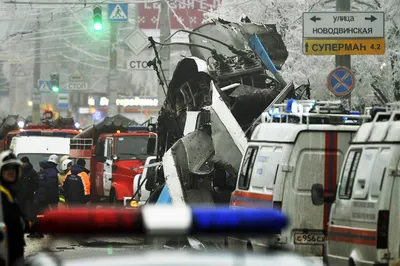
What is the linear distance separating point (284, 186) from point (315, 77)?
84.7 ft

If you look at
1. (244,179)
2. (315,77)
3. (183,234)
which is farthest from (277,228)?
(315,77)

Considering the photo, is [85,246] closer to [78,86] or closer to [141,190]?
[141,190]

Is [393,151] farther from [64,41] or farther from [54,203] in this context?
[64,41]

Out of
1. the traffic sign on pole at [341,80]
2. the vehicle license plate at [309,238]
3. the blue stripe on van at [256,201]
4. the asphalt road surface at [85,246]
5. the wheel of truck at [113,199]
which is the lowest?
the asphalt road surface at [85,246]

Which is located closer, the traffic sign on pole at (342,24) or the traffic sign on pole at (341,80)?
the traffic sign on pole at (342,24)

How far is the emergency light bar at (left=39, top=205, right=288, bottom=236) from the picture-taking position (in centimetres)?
489

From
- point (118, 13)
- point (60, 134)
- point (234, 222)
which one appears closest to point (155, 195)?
point (60, 134)

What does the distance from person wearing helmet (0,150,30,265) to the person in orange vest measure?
15013 millimetres

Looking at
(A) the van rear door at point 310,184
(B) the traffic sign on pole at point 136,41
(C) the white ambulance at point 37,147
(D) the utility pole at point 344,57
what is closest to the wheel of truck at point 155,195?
(D) the utility pole at point 344,57

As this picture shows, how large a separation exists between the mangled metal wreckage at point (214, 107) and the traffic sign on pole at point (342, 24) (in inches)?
45.8

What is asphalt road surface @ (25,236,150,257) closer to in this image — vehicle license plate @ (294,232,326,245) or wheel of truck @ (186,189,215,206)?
wheel of truck @ (186,189,215,206)

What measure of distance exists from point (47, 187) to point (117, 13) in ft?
69.7

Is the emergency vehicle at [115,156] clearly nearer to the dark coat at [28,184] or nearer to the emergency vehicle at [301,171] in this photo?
the dark coat at [28,184]

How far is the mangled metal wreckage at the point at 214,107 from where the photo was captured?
19.0 meters
